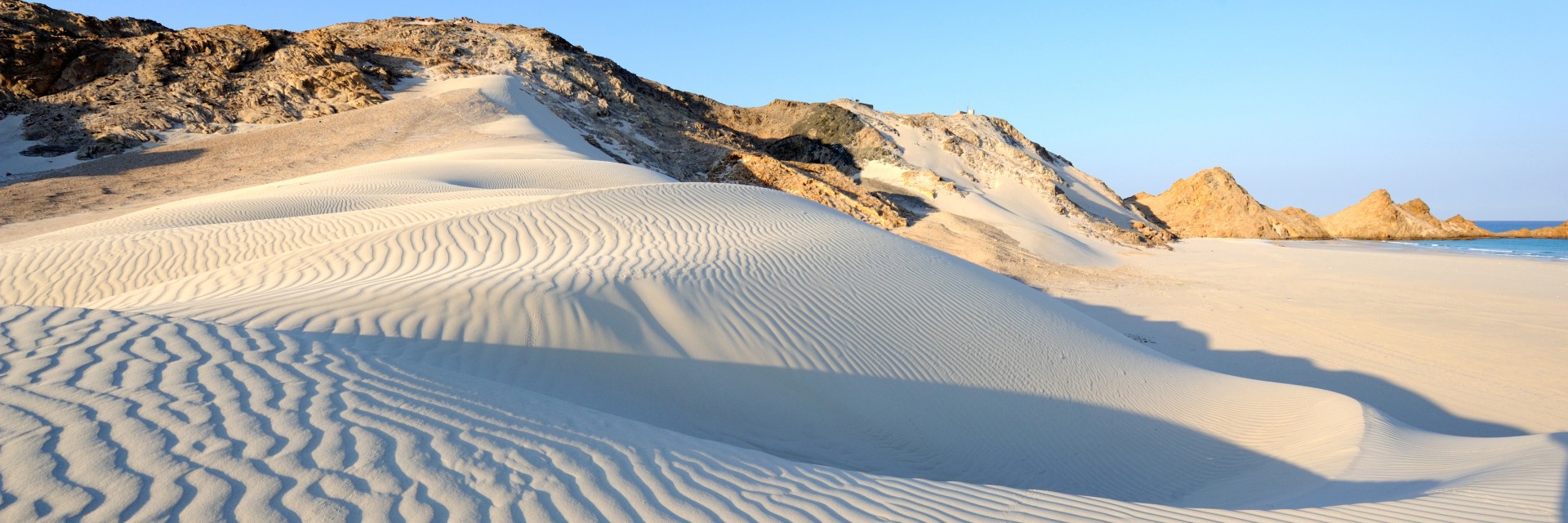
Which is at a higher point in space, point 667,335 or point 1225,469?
point 667,335

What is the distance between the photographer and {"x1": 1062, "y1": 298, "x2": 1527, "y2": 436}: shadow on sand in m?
7.37

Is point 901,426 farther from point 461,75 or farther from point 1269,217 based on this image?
point 1269,217

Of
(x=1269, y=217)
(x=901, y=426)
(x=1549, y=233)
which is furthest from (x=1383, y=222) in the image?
(x=901, y=426)

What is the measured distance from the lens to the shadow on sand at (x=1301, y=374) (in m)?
7.37

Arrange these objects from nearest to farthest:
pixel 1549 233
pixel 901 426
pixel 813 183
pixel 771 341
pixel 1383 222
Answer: pixel 901 426, pixel 771 341, pixel 813 183, pixel 1383 222, pixel 1549 233

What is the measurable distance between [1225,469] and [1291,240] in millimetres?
31401

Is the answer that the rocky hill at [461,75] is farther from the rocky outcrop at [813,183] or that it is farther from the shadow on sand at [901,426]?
the shadow on sand at [901,426]

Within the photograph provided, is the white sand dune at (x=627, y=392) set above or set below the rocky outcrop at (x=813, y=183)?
below

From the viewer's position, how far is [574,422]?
3.28 metres

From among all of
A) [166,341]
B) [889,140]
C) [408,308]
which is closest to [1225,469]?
[408,308]

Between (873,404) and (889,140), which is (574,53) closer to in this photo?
(889,140)

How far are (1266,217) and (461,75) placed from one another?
34.6 m

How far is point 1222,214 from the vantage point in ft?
104

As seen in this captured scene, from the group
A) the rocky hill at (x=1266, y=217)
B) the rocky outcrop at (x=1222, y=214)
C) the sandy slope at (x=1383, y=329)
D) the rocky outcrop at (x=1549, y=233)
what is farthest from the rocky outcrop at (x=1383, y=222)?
the sandy slope at (x=1383, y=329)
